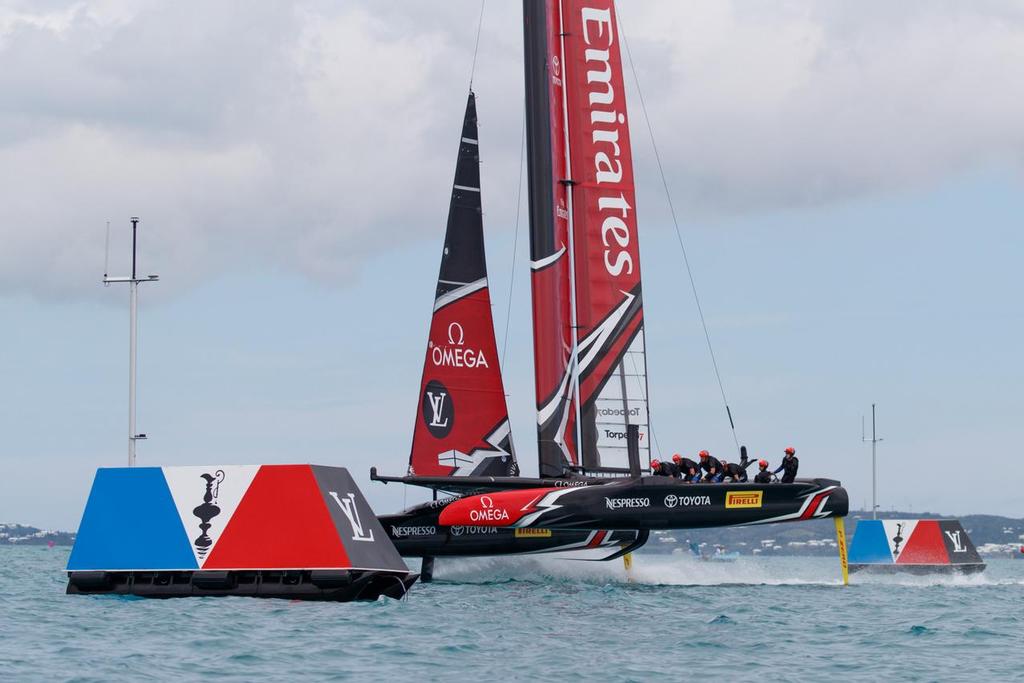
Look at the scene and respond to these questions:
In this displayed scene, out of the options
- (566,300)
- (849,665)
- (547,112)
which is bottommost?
(849,665)

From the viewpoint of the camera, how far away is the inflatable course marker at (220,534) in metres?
14.7

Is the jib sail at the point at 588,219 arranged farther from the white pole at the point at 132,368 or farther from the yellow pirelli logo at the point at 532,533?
the white pole at the point at 132,368

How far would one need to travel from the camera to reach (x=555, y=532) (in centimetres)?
2603

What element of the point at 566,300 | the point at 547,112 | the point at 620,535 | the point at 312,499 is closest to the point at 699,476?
the point at 620,535

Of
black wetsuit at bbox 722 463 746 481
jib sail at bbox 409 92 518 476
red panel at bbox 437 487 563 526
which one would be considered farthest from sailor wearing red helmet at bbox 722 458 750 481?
jib sail at bbox 409 92 518 476

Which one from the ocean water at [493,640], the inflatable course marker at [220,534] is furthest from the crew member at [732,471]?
the inflatable course marker at [220,534]

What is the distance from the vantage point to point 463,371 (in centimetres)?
2839

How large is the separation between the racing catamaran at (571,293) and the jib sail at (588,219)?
0.02 m

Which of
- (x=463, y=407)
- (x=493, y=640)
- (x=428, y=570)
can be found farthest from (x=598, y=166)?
(x=493, y=640)

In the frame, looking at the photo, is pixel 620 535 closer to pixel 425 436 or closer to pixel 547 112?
pixel 425 436

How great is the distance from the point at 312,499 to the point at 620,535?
1257cm

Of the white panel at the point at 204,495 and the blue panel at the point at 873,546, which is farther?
the blue panel at the point at 873,546

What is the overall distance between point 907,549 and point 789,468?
11148 millimetres

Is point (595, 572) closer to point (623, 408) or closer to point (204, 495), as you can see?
point (623, 408)
